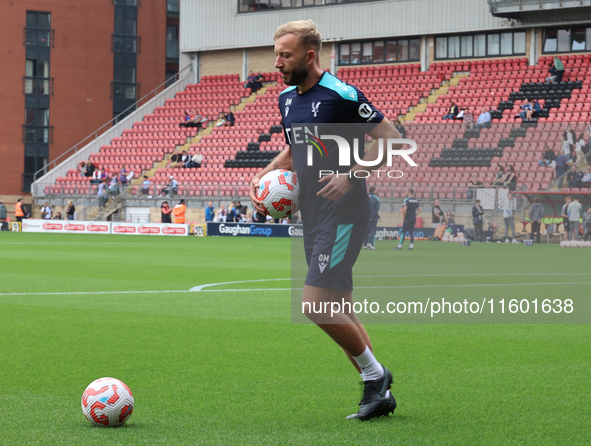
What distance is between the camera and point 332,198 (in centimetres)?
442

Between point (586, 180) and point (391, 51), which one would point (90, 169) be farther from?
point (586, 180)

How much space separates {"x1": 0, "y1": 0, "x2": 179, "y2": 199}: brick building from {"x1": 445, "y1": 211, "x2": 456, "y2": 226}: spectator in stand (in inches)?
906

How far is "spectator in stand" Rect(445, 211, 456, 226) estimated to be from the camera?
30531 millimetres

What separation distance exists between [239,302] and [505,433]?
622 centimetres

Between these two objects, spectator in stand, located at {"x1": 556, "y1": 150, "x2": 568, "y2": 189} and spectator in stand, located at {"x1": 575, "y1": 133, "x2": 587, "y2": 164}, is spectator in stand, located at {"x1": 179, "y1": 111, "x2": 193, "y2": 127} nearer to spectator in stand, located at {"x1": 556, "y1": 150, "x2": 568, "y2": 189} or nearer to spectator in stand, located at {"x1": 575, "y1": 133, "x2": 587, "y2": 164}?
spectator in stand, located at {"x1": 556, "y1": 150, "x2": 568, "y2": 189}

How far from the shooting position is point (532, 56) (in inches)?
1522

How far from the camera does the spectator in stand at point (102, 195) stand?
4012cm

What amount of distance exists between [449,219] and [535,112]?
7.05 metres

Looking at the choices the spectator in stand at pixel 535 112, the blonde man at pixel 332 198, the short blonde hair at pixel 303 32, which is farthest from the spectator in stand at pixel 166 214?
the short blonde hair at pixel 303 32

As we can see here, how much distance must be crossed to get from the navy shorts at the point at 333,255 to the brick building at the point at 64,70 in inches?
1699

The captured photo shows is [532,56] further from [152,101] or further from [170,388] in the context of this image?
[170,388]

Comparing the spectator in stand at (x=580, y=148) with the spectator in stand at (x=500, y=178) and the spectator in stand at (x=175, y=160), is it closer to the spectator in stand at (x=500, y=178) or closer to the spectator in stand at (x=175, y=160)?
the spectator in stand at (x=500, y=178)

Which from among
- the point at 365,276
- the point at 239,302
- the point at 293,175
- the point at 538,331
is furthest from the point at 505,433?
the point at 365,276

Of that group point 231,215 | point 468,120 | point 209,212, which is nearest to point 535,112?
point 468,120
